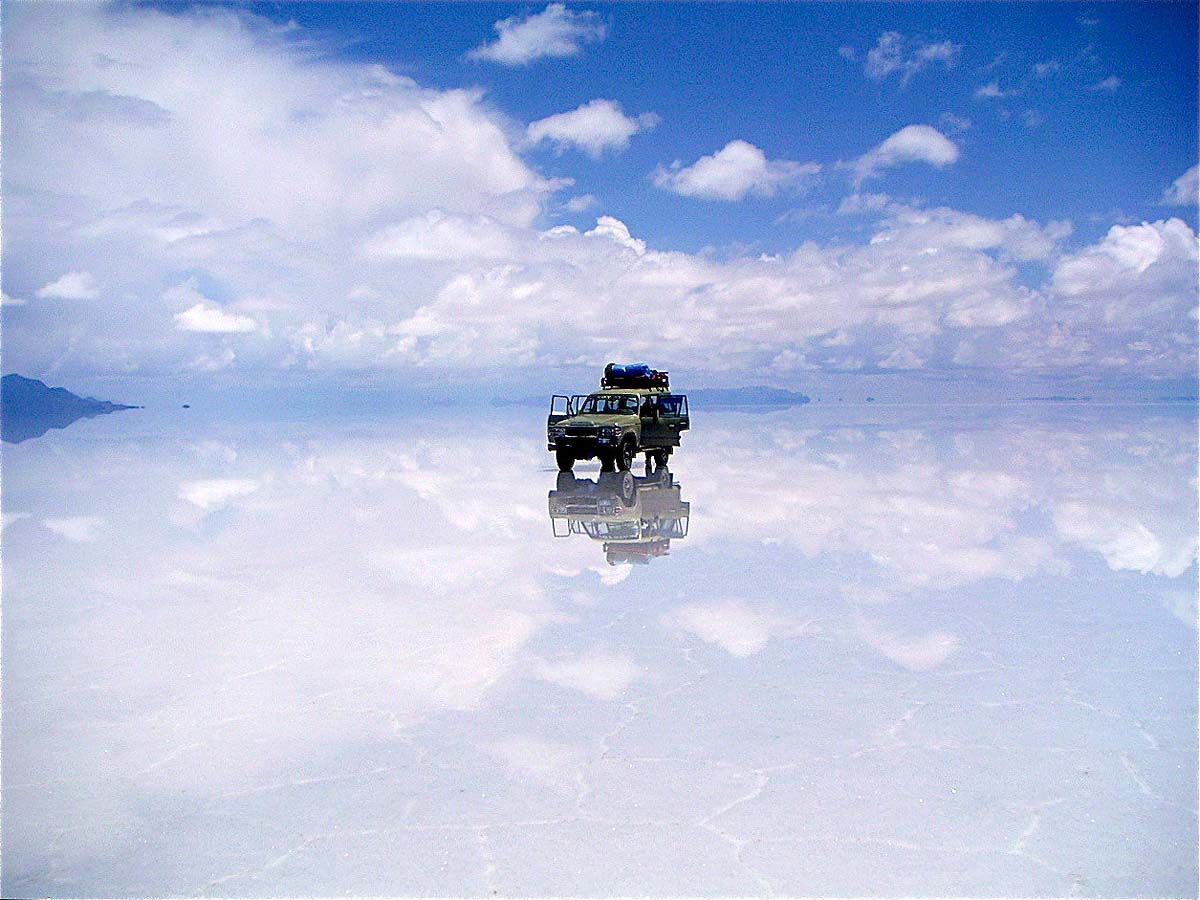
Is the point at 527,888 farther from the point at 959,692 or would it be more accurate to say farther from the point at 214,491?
the point at 214,491

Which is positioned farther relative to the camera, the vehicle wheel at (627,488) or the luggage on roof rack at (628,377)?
the luggage on roof rack at (628,377)

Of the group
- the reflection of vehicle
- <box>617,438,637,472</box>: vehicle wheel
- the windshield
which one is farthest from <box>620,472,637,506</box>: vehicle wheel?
the windshield

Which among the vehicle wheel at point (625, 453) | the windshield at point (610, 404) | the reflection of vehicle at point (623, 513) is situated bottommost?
the reflection of vehicle at point (623, 513)

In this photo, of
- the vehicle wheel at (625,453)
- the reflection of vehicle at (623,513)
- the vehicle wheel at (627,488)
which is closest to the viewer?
the reflection of vehicle at (623,513)

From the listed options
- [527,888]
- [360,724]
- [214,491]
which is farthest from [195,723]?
[214,491]

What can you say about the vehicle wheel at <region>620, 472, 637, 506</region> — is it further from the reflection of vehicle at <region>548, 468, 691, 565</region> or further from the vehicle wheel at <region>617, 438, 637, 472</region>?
the vehicle wheel at <region>617, 438, 637, 472</region>

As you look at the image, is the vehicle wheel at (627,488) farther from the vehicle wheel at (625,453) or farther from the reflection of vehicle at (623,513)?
the vehicle wheel at (625,453)

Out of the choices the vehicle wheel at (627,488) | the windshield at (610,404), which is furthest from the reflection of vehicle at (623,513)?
the windshield at (610,404)
